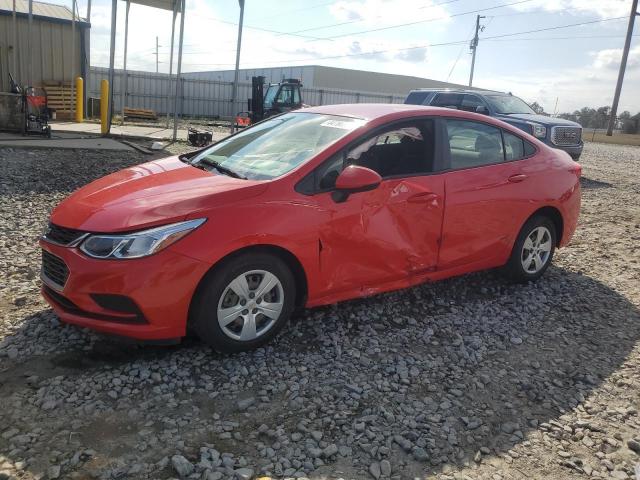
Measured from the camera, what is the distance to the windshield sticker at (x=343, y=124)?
13.1ft

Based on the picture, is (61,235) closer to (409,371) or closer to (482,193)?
(409,371)

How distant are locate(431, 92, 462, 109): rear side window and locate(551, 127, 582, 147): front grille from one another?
255cm

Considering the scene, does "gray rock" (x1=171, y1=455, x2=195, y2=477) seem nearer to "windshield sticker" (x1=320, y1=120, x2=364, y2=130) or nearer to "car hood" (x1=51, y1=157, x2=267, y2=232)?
"car hood" (x1=51, y1=157, x2=267, y2=232)

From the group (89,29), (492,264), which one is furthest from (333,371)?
(89,29)

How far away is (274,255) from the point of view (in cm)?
348

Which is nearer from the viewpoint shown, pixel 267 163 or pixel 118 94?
pixel 267 163

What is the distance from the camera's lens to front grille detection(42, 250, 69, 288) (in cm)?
327

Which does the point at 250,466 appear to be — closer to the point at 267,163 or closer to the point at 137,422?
the point at 137,422

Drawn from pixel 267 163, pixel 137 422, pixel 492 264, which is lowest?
pixel 137 422

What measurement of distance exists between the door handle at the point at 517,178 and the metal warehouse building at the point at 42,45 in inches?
700

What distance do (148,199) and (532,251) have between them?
353cm

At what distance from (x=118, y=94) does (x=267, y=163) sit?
1098 inches

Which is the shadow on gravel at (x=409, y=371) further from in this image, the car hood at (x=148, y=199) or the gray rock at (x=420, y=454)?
the car hood at (x=148, y=199)

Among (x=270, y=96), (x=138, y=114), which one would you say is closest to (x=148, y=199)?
(x=270, y=96)
